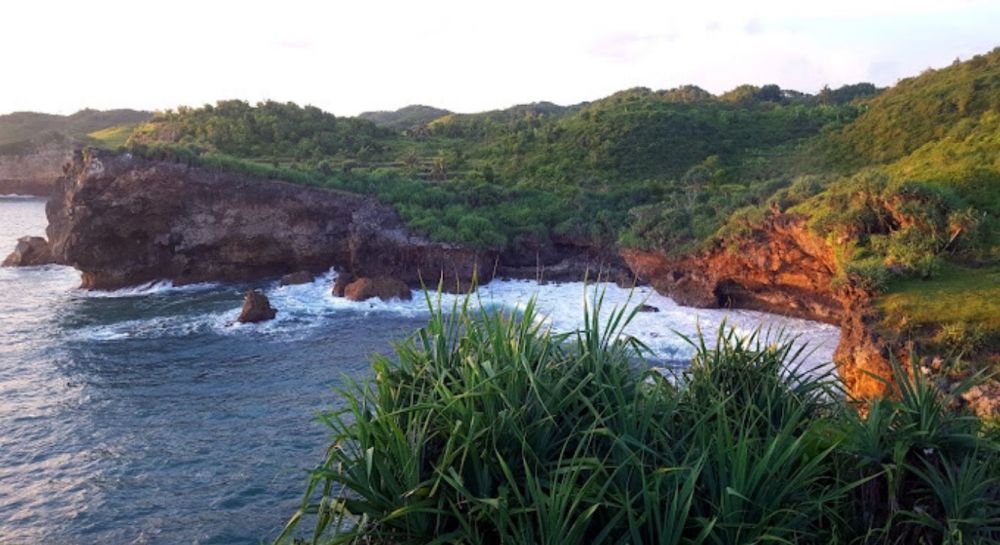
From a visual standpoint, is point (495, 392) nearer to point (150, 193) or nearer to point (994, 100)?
point (150, 193)

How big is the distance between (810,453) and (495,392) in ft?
10.6

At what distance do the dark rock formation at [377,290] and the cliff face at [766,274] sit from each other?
13.0 m

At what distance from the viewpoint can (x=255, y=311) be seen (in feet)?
95.6

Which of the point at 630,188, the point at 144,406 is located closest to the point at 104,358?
the point at 144,406

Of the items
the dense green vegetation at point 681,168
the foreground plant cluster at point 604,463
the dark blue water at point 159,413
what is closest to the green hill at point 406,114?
the dense green vegetation at point 681,168

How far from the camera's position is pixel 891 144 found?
44438 millimetres

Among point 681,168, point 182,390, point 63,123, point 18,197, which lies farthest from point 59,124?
point 182,390

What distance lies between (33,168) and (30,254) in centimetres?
4069

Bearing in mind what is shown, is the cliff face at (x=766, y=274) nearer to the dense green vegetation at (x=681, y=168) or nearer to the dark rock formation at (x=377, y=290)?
the dense green vegetation at (x=681, y=168)

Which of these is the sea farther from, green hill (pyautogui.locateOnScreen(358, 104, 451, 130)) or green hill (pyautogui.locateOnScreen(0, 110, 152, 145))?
green hill (pyautogui.locateOnScreen(358, 104, 451, 130))

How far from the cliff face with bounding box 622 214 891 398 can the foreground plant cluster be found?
702 inches

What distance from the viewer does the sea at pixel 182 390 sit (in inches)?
594

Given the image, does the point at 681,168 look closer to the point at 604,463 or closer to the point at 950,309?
the point at 950,309

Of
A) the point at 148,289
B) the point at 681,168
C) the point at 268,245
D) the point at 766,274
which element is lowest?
the point at 148,289
